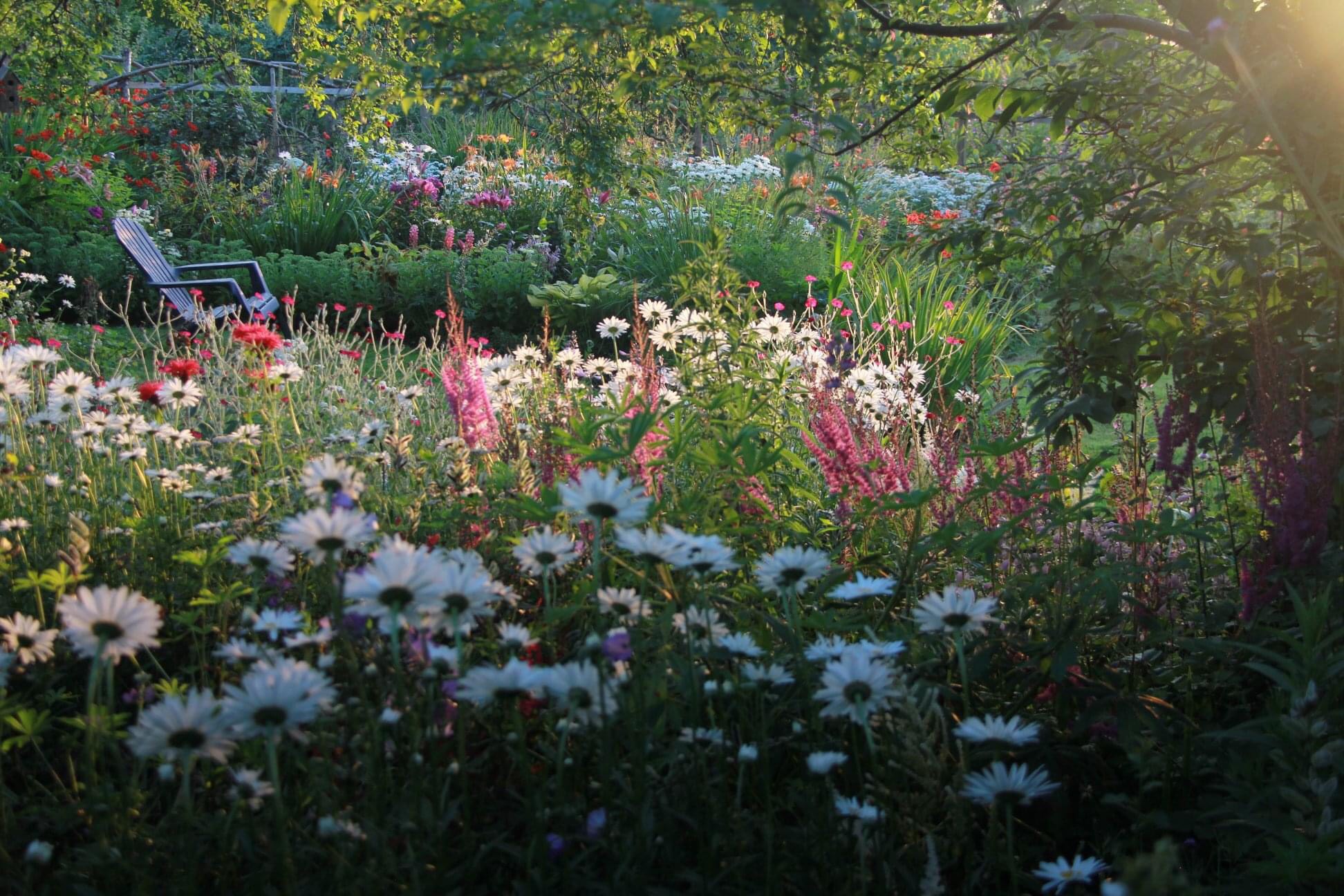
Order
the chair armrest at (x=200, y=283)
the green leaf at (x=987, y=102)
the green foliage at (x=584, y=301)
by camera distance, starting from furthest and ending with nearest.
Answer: the green foliage at (x=584, y=301) < the chair armrest at (x=200, y=283) < the green leaf at (x=987, y=102)

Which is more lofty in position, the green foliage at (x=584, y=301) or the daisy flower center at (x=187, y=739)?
the green foliage at (x=584, y=301)

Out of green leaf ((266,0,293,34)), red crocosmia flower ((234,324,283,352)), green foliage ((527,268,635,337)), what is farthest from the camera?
green foliage ((527,268,635,337))

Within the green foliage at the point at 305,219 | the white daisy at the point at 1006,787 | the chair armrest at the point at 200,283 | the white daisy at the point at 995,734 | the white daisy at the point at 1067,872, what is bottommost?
the white daisy at the point at 1067,872

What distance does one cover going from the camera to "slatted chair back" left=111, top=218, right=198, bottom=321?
7.25m

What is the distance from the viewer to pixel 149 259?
7.62 meters

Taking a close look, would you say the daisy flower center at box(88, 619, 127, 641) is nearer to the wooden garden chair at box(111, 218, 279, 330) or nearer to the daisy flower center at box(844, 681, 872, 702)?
the daisy flower center at box(844, 681, 872, 702)

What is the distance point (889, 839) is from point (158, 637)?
4.90 ft

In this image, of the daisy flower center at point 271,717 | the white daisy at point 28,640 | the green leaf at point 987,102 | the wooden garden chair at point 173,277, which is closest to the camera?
the daisy flower center at point 271,717

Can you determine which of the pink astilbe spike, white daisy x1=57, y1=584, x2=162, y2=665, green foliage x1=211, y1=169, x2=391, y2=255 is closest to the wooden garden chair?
green foliage x1=211, y1=169, x2=391, y2=255

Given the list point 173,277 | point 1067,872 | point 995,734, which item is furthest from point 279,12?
point 173,277

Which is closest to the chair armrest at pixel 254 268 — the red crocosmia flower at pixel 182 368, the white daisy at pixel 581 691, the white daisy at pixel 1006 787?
the red crocosmia flower at pixel 182 368

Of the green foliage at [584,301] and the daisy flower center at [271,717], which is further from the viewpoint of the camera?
the green foliage at [584,301]

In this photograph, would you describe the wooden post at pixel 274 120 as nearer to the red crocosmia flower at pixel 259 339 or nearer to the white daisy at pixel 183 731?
the red crocosmia flower at pixel 259 339

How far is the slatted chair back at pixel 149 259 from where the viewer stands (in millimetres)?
7254
